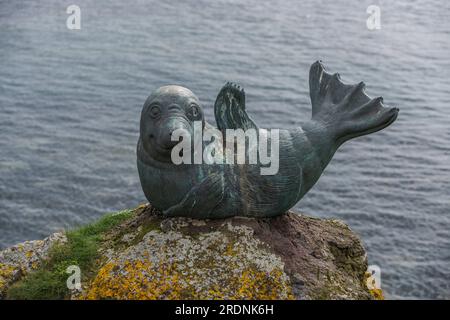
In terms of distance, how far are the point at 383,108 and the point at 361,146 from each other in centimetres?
646

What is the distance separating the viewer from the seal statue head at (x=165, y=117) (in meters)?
6.30

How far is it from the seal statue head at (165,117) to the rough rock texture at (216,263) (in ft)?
2.66

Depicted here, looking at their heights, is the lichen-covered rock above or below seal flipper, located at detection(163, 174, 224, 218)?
below

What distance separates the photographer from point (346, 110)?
6.88 meters

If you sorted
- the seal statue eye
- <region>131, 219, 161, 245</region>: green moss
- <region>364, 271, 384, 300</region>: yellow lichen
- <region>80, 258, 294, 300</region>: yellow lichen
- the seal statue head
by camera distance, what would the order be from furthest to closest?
<region>364, 271, 384, 300</region>: yellow lichen → <region>131, 219, 161, 245</region>: green moss → the seal statue eye → the seal statue head → <region>80, 258, 294, 300</region>: yellow lichen

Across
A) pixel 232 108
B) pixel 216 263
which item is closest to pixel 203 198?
pixel 216 263

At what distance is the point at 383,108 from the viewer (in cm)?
674

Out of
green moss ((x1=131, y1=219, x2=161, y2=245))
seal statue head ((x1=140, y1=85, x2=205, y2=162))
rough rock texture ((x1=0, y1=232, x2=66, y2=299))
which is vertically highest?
seal statue head ((x1=140, y1=85, x2=205, y2=162))

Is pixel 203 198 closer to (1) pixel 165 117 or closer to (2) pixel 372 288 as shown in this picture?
(1) pixel 165 117

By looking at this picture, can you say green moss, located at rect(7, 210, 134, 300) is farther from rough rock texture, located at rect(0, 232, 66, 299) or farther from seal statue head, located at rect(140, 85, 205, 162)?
seal statue head, located at rect(140, 85, 205, 162)

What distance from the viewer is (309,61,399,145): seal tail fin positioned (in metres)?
6.74

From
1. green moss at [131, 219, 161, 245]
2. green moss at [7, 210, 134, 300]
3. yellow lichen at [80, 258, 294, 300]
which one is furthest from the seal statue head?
green moss at [7, 210, 134, 300]

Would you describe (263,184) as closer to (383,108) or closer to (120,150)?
(383,108)

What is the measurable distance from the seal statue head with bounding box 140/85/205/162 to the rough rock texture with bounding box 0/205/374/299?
81 cm
